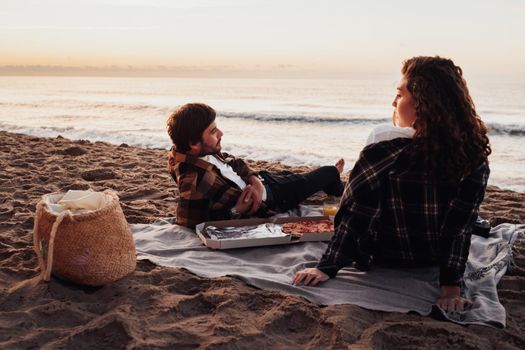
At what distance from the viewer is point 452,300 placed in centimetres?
260

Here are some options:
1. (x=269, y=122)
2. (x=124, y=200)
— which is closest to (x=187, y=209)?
(x=124, y=200)

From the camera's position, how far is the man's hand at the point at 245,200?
389cm

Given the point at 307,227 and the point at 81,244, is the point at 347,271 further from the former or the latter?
the point at 81,244

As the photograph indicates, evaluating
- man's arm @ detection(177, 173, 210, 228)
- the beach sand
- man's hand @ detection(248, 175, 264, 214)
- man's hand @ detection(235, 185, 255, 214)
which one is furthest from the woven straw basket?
man's hand @ detection(248, 175, 264, 214)

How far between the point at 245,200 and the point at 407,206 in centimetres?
153

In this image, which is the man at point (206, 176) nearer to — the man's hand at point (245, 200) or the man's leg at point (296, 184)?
the man's hand at point (245, 200)

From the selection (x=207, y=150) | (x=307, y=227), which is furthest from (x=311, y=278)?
(x=207, y=150)

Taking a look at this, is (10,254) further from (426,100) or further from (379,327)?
(426,100)

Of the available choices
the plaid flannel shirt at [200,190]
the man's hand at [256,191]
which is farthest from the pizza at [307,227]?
the plaid flannel shirt at [200,190]

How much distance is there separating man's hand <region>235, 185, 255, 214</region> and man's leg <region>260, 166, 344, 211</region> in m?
0.43

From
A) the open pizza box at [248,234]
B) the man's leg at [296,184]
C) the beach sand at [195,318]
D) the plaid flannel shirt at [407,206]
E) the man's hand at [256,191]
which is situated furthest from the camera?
the man's leg at [296,184]

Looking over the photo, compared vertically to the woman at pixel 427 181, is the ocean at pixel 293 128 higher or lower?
lower

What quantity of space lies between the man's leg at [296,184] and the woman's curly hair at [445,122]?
6.48 ft

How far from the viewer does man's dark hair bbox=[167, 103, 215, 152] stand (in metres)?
3.69
